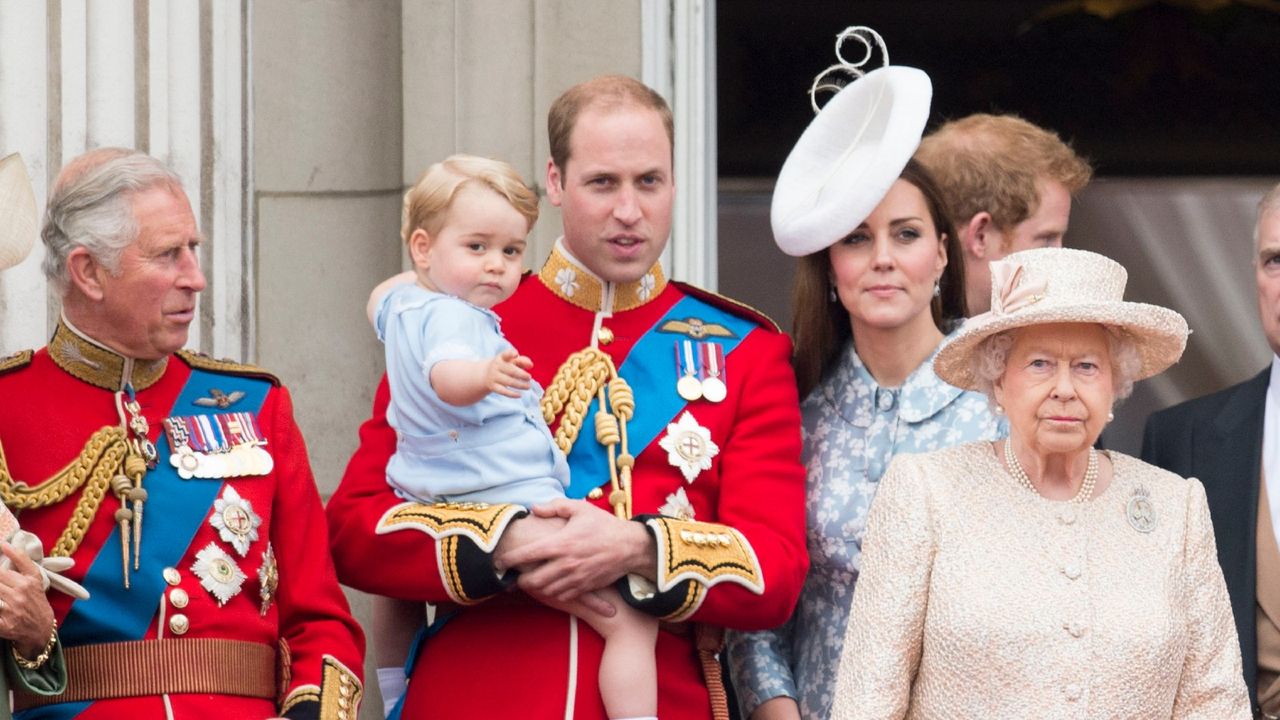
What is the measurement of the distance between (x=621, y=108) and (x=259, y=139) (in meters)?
1.77

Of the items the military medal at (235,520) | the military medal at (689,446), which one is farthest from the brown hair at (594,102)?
the military medal at (235,520)

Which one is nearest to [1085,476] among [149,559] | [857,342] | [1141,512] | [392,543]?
[1141,512]

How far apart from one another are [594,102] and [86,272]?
938 mm

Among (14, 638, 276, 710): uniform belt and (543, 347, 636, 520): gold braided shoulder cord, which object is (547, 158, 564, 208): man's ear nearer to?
(543, 347, 636, 520): gold braided shoulder cord

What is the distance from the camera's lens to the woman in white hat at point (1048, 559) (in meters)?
3.52

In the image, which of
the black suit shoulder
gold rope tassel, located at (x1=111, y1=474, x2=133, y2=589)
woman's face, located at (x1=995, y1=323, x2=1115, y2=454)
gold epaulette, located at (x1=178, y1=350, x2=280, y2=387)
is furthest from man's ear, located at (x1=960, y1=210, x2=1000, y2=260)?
gold rope tassel, located at (x1=111, y1=474, x2=133, y2=589)

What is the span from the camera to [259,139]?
18.3ft

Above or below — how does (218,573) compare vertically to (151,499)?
below

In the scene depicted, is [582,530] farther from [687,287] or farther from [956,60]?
[956,60]

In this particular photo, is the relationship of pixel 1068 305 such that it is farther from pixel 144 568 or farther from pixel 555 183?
pixel 144 568

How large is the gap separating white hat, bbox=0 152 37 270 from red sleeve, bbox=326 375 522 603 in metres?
0.72

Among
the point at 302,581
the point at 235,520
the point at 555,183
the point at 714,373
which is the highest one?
the point at 555,183

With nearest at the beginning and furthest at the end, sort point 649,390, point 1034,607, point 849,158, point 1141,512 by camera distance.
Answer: point 1034,607, point 1141,512, point 649,390, point 849,158

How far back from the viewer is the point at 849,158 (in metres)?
4.21
